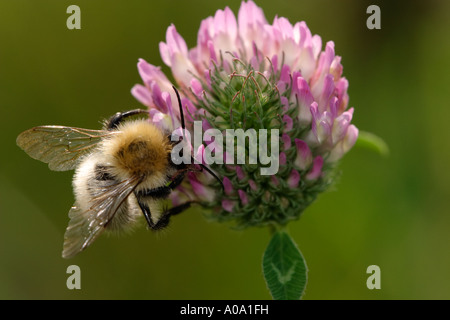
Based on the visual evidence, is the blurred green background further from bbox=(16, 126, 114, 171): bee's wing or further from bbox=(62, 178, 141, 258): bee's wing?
bbox=(62, 178, 141, 258): bee's wing

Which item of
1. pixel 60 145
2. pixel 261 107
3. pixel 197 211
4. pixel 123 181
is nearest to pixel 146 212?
pixel 123 181

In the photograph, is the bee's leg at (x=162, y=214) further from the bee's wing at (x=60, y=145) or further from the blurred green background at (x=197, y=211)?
the blurred green background at (x=197, y=211)

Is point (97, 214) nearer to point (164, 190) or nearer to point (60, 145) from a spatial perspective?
point (164, 190)

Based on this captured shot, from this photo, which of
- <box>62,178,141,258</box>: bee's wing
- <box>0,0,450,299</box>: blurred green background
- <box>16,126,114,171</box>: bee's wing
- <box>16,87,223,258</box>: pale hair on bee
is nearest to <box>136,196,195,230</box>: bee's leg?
<box>16,87,223,258</box>: pale hair on bee

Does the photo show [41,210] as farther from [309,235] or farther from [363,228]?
[363,228]

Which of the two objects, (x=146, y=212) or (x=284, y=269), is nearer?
(x=146, y=212)

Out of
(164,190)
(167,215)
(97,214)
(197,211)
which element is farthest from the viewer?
(197,211)

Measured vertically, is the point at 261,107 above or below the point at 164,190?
above

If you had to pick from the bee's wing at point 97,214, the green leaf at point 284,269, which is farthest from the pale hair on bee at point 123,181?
the green leaf at point 284,269
